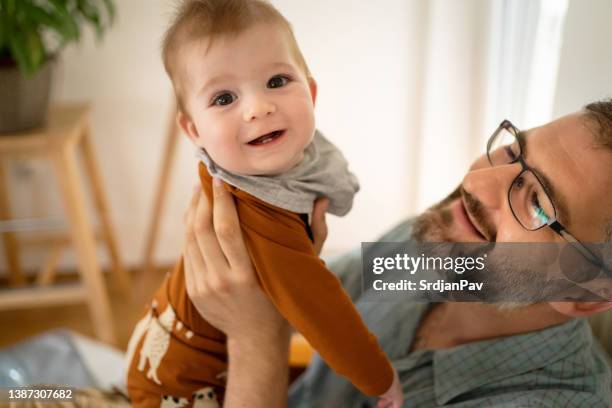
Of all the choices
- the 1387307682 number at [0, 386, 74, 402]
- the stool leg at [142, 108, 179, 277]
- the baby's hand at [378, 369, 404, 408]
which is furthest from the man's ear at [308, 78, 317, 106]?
the stool leg at [142, 108, 179, 277]

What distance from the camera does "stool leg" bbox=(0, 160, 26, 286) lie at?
1.83 meters

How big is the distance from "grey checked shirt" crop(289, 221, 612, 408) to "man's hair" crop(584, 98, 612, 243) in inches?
Answer: 11.0

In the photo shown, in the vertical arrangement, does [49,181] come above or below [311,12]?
below

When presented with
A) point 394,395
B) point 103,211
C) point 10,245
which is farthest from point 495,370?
point 10,245

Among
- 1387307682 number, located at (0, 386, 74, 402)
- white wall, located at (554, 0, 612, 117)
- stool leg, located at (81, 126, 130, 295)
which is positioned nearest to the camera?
white wall, located at (554, 0, 612, 117)

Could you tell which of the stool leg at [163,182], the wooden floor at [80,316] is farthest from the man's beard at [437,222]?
the wooden floor at [80,316]

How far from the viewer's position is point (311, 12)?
611mm

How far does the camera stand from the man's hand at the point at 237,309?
0.68 m

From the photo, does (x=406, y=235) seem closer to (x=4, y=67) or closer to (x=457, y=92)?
(x=457, y=92)

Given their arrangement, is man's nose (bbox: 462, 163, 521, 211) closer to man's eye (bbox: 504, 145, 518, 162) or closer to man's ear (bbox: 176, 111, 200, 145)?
man's eye (bbox: 504, 145, 518, 162)

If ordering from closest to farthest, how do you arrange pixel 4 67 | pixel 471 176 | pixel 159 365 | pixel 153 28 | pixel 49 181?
pixel 471 176, pixel 159 365, pixel 4 67, pixel 153 28, pixel 49 181

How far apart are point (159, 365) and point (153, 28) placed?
3.38 ft

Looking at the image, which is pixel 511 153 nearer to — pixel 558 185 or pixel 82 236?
pixel 558 185

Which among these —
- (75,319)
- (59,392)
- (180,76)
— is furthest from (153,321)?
(75,319)
